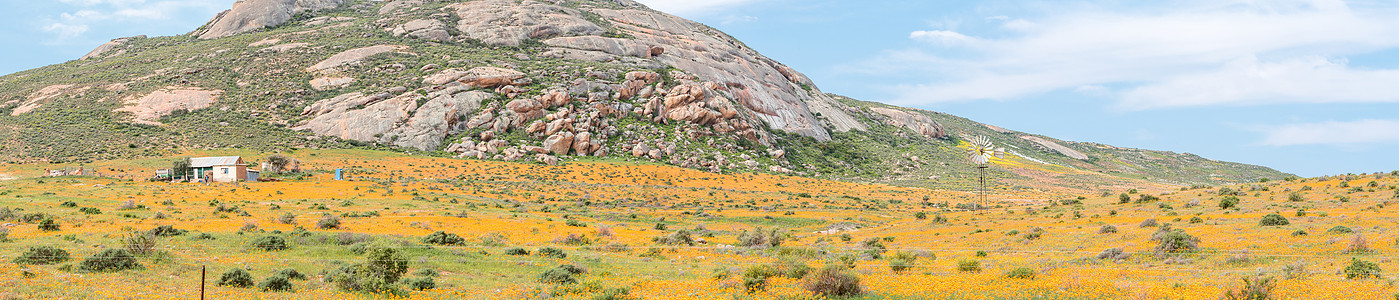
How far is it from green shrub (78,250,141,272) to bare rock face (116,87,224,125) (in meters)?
79.5

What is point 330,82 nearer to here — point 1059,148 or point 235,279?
point 235,279

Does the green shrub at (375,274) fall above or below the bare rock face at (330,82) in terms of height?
below

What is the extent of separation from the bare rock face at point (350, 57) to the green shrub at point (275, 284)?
94980 mm

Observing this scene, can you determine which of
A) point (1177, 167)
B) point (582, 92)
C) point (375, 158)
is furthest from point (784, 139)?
point (1177, 167)

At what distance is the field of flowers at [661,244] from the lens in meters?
18.2

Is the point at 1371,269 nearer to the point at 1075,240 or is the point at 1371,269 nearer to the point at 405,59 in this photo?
the point at 1075,240

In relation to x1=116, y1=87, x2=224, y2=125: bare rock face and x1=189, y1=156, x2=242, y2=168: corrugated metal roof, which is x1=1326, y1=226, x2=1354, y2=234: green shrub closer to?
x1=189, y1=156, x2=242, y2=168: corrugated metal roof

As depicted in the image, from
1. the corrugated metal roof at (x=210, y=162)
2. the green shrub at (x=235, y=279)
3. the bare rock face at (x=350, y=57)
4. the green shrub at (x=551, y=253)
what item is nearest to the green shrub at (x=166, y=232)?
the green shrub at (x=235, y=279)

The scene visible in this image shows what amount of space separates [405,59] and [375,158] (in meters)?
33.2

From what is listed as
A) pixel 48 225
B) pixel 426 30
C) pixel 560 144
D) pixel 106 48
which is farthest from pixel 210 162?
pixel 106 48

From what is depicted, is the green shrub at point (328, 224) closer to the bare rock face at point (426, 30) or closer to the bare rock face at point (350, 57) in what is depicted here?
the bare rock face at point (350, 57)

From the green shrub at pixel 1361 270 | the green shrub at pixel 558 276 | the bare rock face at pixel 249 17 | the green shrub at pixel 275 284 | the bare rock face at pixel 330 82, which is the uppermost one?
the bare rock face at pixel 249 17

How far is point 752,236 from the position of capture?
33.3 meters

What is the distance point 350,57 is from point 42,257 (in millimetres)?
94645
